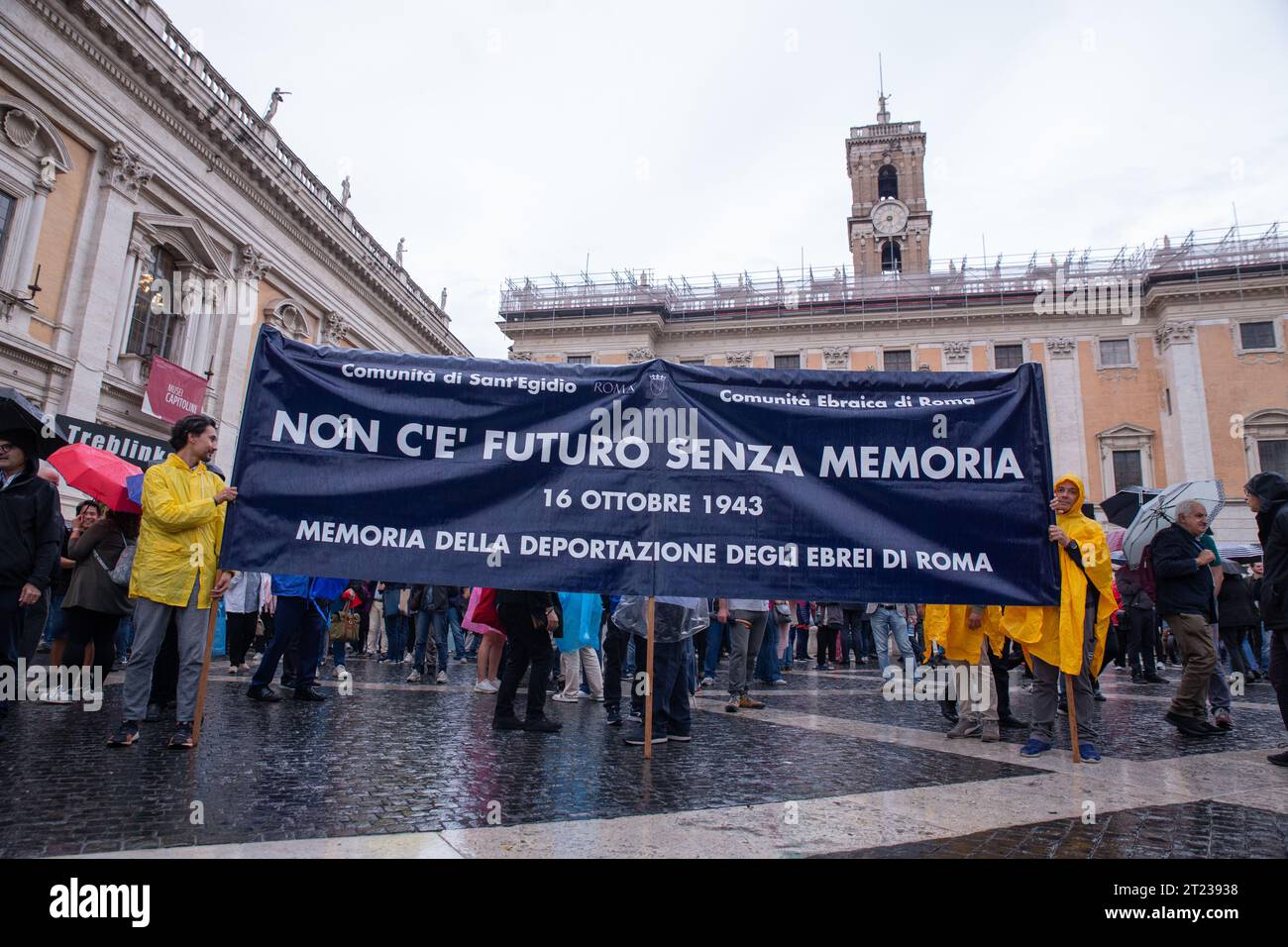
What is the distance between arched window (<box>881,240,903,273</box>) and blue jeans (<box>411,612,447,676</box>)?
46533mm

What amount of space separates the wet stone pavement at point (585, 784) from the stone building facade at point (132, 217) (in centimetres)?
1393

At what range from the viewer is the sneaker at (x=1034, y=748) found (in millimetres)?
4738

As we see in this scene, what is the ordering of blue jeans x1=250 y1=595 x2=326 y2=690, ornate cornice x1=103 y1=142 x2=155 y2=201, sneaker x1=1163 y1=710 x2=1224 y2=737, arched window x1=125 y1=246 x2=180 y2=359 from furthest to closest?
arched window x1=125 y1=246 x2=180 y2=359 < ornate cornice x1=103 y1=142 x2=155 y2=201 < blue jeans x1=250 y1=595 x2=326 y2=690 < sneaker x1=1163 y1=710 x2=1224 y2=737

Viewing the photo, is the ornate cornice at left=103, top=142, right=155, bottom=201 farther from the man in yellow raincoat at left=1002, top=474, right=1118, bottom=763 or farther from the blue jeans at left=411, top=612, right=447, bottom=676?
the man in yellow raincoat at left=1002, top=474, right=1118, bottom=763

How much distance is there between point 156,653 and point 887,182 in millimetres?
55977

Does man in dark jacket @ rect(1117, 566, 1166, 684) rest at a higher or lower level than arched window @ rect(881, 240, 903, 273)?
lower

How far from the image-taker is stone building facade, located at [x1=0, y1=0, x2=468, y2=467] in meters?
15.1

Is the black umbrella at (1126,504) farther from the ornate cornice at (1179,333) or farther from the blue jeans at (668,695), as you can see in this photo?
the ornate cornice at (1179,333)

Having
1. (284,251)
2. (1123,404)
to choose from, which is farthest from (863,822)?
(1123,404)

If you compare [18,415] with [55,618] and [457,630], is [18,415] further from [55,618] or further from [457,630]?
[457,630]

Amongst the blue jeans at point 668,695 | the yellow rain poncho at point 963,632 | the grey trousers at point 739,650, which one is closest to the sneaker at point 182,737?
the blue jeans at point 668,695

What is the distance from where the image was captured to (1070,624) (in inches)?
183

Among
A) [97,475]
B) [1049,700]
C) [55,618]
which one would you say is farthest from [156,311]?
[1049,700]

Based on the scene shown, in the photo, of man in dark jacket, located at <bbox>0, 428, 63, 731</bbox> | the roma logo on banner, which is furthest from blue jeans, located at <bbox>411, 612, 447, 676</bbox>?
the roma logo on banner
